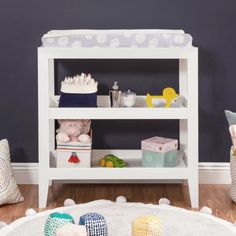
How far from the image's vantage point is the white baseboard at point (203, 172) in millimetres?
3885

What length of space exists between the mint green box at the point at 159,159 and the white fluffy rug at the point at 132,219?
0.76ft

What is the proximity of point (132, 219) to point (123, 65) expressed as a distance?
1032 mm

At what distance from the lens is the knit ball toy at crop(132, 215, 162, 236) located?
2603 millimetres

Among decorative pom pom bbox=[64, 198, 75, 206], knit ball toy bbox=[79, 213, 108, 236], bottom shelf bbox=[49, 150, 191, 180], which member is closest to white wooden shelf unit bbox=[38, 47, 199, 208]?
bottom shelf bbox=[49, 150, 191, 180]

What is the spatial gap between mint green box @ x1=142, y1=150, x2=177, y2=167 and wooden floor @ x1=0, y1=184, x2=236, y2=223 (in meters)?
0.21

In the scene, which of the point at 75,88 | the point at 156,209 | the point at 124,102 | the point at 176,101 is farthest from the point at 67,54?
the point at 156,209

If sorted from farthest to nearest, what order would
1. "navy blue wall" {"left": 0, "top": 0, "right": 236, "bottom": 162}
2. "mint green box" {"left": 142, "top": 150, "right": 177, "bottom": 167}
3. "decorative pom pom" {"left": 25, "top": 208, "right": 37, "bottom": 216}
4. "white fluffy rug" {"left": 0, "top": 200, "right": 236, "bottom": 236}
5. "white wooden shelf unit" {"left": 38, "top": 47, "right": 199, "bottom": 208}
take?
"navy blue wall" {"left": 0, "top": 0, "right": 236, "bottom": 162}
"mint green box" {"left": 142, "top": 150, "right": 177, "bottom": 167}
"white wooden shelf unit" {"left": 38, "top": 47, "right": 199, "bottom": 208}
"decorative pom pom" {"left": 25, "top": 208, "right": 37, "bottom": 216}
"white fluffy rug" {"left": 0, "top": 200, "right": 236, "bottom": 236}

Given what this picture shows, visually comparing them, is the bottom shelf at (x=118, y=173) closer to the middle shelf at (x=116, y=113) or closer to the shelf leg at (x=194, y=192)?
the shelf leg at (x=194, y=192)

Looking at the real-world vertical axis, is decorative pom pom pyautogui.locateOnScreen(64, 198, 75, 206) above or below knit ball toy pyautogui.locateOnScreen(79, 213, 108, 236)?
below

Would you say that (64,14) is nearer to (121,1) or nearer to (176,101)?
(121,1)

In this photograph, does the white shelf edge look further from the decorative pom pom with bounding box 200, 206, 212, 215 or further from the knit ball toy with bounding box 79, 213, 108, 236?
the knit ball toy with bounding box 79, 213, 108, 236

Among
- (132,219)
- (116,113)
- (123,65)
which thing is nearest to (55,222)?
(132,219)

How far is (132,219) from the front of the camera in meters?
3.14

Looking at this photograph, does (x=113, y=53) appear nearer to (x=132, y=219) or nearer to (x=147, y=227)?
(x=132, y=219)
